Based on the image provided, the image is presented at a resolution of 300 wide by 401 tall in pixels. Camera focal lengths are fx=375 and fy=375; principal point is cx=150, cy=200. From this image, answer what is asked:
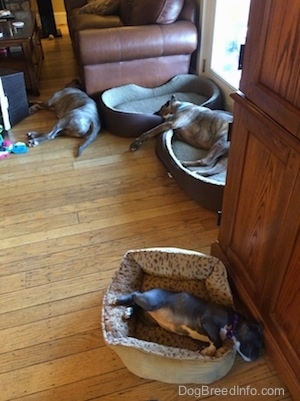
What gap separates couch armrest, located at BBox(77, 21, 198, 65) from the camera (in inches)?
107

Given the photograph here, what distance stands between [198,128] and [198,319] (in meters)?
1.49

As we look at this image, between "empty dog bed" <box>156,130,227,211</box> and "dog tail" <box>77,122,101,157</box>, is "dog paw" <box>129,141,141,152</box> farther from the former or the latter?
"dog tail" <box>77,122,101,157</box>

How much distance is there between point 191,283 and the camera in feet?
5.39

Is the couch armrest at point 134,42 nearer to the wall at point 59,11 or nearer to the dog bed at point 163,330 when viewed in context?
the dog bed at point 163,330

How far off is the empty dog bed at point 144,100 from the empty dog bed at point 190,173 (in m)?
0.25

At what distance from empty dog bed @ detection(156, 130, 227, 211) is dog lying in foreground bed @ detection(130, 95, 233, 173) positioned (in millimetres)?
46

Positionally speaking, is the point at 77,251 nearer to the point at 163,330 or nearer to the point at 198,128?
the point at 163,330

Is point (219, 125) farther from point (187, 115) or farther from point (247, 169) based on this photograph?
point (247, 169)

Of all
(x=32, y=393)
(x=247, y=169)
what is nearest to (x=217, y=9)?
(x=247, y=169)

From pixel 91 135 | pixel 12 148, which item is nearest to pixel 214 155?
pixel 91 135

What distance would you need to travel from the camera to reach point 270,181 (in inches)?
48.4

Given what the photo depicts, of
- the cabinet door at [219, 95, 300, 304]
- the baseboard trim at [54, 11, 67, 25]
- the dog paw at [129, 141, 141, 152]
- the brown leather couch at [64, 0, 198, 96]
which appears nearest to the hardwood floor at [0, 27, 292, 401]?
the dog paw at [129, 141, 141, 152]

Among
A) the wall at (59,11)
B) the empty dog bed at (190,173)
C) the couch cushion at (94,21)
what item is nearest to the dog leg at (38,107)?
the couch cushion at (94,21)

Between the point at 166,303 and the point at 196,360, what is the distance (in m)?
0.26
